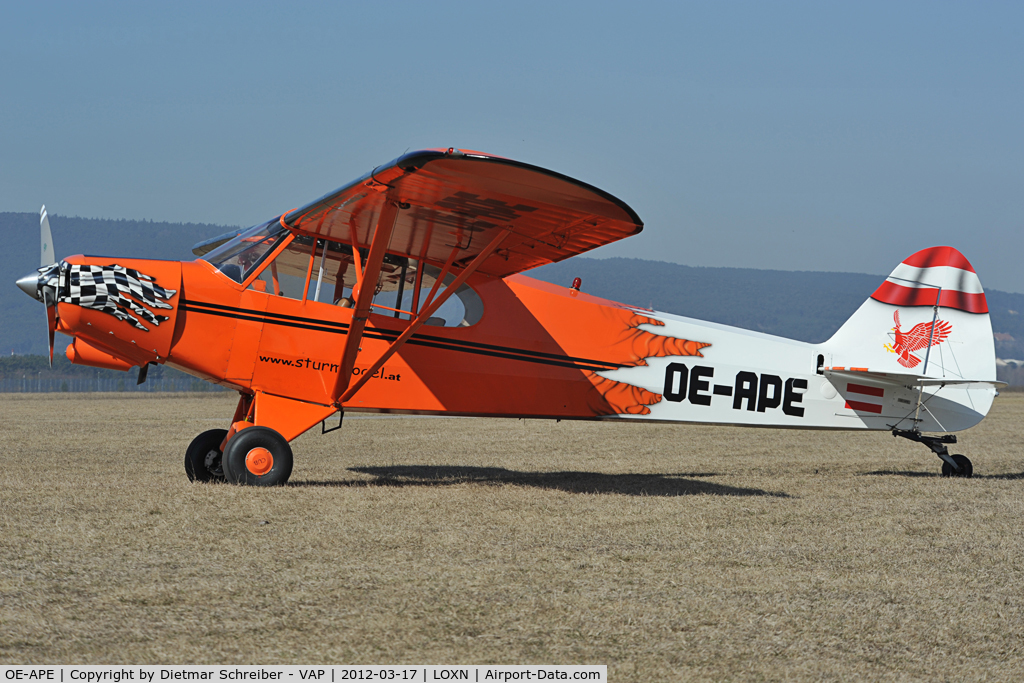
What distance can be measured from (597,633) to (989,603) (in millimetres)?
2234

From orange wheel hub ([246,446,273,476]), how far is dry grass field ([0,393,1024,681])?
31cm

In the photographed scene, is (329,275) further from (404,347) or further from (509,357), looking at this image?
(509,357)

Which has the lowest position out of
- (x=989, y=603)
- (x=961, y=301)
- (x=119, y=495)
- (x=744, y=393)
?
(x=119, y=495)

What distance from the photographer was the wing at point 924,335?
10906mm

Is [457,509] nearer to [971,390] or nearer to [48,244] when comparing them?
[48,244]

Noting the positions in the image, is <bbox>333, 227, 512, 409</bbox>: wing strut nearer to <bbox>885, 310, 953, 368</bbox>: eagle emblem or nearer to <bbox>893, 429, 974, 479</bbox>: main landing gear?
<bbox>885, 310, 953, 368</bbox>: eagle emblem

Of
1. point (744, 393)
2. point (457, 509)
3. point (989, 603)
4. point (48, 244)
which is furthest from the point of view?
point (744, 393)

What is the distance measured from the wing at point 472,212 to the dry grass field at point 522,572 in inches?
98.2

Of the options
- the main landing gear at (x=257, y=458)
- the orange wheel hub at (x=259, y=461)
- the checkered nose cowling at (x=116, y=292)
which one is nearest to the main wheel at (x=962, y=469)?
the main landing gear at (x=257, y=458)

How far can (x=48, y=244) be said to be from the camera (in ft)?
28.8

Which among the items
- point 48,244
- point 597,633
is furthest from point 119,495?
point 597,633

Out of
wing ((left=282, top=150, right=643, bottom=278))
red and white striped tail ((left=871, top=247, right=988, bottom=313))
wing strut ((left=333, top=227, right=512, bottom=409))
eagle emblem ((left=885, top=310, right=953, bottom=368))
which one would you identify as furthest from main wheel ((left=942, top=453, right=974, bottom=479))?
wing strut ((left=333, top=227, right=512, bottom=409))

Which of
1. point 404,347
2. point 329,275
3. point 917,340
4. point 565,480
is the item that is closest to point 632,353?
point 565,480

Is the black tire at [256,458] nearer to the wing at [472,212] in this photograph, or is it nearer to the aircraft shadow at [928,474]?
the wing at [472,212]
